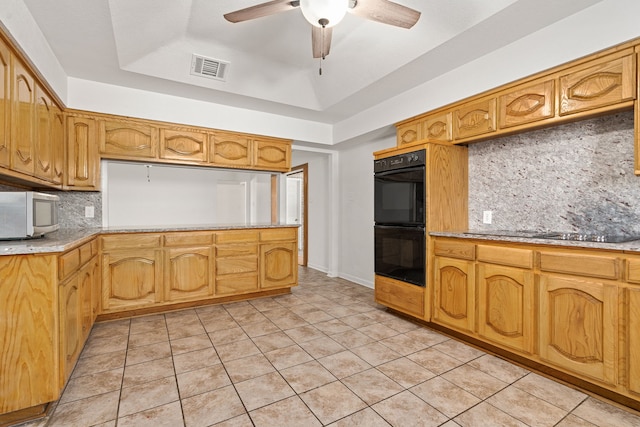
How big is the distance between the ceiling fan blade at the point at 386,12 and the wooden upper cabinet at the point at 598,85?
3.98 feet

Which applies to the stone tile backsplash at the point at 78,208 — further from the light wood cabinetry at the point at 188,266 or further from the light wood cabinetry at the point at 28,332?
the light wood cabinetry at the point at 28,332

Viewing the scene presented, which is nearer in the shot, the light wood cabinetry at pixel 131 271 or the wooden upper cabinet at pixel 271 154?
the light wood cabinetry at pixel 131 271

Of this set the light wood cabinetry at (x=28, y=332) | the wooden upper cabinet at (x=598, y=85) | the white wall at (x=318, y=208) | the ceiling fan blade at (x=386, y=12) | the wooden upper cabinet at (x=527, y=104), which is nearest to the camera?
the light wood cabinetry at (x=28, y=332)

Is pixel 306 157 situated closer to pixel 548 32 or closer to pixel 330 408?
pixel 548 32

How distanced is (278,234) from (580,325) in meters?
2.97

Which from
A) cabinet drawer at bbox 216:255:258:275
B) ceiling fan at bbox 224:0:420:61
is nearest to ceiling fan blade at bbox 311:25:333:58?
ceiling fan at bbox 224:0:420:61

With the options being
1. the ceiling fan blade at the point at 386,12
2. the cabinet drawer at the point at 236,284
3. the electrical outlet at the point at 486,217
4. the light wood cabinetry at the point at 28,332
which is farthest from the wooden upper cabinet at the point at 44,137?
the electrical outlet at the point at 486,217

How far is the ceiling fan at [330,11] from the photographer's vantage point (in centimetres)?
164

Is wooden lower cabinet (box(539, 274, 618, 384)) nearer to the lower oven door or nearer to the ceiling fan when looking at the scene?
the lower oven door

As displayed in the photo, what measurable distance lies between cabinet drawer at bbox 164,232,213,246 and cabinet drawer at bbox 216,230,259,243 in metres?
0.11

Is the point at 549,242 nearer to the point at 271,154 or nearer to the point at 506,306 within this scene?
the point at 506,306

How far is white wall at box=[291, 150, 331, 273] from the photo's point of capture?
215 inches

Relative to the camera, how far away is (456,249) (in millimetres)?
2615

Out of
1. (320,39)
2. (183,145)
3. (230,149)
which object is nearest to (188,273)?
(183,145)
